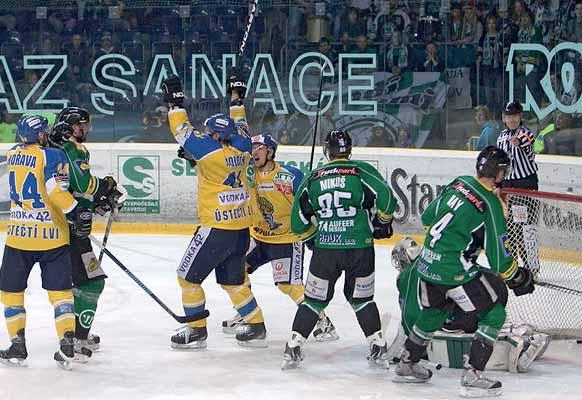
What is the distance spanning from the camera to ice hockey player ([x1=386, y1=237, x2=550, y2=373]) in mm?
5734

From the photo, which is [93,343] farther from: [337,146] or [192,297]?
[337,146]

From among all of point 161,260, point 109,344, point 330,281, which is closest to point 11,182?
point 109,344

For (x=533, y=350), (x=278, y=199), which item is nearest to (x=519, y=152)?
(x=278, y=199)

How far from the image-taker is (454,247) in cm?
523

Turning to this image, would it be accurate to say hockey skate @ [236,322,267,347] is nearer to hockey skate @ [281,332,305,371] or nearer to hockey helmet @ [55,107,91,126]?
hockey skate @ [281,332,305,371]

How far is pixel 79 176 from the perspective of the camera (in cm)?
598

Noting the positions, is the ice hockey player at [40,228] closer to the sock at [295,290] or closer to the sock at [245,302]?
the sock at [245,302]

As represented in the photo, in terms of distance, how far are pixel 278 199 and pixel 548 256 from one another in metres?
1.63

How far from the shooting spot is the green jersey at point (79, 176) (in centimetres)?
597

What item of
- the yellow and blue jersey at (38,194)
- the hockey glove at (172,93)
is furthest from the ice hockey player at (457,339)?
the yellow and blue jersey at (38,194)

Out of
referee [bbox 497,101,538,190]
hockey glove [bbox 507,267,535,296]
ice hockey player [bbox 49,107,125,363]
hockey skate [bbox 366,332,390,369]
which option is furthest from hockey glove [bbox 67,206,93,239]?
referee [bbox 497,101,538,190]

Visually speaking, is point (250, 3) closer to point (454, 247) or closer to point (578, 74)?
point (578, 74)

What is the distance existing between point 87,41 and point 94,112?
0.70 metres

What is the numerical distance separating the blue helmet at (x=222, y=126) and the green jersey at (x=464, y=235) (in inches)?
53.0
